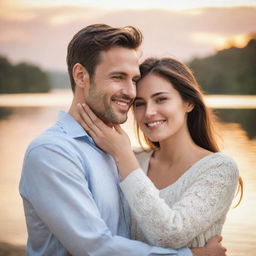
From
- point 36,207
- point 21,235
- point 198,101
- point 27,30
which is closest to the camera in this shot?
point 36,207

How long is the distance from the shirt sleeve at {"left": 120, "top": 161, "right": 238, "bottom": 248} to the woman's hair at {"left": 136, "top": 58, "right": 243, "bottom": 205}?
36 cm

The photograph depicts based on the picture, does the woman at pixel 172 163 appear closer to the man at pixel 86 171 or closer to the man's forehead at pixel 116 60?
the man at pixel 86 171

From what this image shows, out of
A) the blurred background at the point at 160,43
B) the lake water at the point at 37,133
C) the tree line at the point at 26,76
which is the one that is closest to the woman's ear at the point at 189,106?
the lake water at the point at 37,133

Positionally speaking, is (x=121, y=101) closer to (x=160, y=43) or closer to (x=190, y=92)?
(x=190, y=92)

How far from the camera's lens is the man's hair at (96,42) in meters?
1.85

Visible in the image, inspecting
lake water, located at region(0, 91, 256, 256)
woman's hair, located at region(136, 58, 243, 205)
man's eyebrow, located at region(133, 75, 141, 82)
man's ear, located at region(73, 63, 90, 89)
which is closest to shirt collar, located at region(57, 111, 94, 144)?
man's ear, located at region(73, 63, 90, 89)

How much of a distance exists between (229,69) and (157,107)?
752 centimetres

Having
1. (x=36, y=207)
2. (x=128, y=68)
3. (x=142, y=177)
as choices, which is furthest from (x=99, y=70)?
(x=36, y=207)

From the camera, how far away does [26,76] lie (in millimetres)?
9828

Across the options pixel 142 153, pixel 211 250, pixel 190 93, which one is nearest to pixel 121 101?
pixel 190 93

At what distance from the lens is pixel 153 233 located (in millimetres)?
1728

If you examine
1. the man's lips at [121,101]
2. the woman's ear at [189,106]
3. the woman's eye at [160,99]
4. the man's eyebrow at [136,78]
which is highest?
the man's eyebrow at [136,78]

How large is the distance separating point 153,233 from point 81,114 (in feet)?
1.58

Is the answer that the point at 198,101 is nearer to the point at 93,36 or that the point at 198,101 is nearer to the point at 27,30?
the point at 93,36
